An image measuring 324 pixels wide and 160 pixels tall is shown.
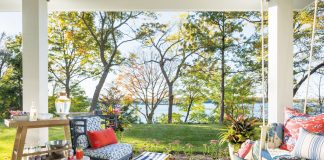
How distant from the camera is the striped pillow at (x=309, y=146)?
115 inches

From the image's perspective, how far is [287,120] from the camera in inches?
146

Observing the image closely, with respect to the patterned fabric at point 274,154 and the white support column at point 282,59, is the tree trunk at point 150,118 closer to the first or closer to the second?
the white support column at point 282,59

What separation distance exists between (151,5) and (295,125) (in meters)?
2.62

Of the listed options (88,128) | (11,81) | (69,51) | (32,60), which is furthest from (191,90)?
(11,81)

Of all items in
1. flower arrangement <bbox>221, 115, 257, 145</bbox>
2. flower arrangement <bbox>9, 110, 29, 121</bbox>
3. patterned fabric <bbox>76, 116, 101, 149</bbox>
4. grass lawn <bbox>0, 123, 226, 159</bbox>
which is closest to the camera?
flower arrangement <bbox>9, 110, 29, 121</bbox>

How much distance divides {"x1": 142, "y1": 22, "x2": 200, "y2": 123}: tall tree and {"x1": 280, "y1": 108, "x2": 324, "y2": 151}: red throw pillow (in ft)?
9.40

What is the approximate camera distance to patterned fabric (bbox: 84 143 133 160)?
3592 mm

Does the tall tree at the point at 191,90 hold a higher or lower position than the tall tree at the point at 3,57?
lower

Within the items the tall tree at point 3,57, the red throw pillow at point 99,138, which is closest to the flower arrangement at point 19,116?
the red throw pillow at point 99,138

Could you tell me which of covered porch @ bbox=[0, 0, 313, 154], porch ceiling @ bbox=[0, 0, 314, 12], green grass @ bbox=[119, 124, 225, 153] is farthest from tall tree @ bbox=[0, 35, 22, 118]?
green grass @ bbox=[119, 124, 225, 153]

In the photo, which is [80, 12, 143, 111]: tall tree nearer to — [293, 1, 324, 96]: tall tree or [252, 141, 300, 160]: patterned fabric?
[293, 1, 324, 96]: tall tree

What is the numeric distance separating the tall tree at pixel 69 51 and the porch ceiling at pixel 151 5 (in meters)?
1.80

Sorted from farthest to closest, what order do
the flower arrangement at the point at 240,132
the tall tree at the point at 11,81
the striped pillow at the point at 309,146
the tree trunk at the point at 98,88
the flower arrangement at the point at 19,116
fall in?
1. the tree trunk at the point at 98,88
2. the tall tree at the point at 11,81
3. the flower arrangement at the point at 240,132
4. the flower arrangement at the point at 19,116
5. the striped pillow at the point at 309,146

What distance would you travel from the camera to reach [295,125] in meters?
3.50
